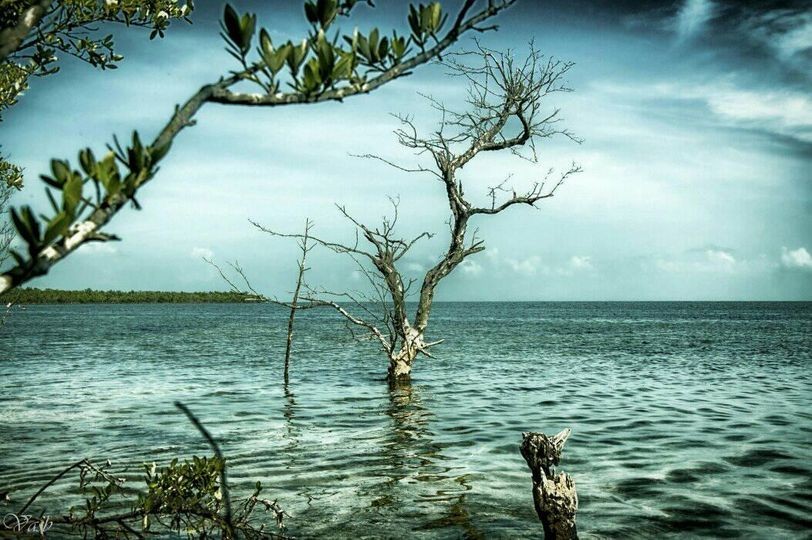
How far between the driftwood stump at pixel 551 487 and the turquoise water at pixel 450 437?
52.2 inches

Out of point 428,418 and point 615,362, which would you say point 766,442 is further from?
point 615,362

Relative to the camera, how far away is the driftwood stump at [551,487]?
802 centimetres

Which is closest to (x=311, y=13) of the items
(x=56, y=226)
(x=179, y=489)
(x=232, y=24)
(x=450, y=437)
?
(x=232, y=24)

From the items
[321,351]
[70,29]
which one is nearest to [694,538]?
[70,29]

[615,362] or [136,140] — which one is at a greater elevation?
[136,140]

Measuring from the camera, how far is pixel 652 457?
1385 cm

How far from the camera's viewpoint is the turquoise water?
10.4 m

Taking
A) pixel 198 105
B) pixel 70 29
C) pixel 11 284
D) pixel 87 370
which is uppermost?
pixel 70 29

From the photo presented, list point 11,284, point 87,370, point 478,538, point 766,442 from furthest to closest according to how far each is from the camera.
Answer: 1. point 87,370
2. point 766,442
3. point 478,538
4. point 11,284

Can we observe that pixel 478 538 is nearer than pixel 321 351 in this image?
Yes

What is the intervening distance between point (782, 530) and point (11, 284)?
1042 cm

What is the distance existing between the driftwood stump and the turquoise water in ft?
4.35

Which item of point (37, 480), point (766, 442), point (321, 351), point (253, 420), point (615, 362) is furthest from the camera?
point (321, 351)

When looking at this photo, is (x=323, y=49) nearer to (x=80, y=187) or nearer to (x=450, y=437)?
(x=80, y=187)
